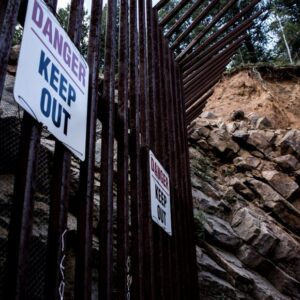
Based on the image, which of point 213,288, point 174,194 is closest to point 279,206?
point 213,288

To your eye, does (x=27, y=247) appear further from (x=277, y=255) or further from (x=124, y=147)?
(x=277, y=255)

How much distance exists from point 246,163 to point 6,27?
8718mm

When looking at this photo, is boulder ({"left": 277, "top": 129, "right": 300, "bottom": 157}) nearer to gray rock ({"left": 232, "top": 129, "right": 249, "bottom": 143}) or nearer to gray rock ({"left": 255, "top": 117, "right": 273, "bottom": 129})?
gray rock ({"left": 232, "top": 129, "right": 249, "bottom": 143})

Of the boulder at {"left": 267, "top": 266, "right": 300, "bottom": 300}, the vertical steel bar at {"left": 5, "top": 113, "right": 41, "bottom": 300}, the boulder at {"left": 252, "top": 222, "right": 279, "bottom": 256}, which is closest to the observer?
the vertical steel bar at {"left": 5, "top": 113, "right": 41, "bottom": 300}

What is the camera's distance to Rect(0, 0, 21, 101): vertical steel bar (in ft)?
5.09

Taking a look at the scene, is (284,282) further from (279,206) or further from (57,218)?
(57,218)

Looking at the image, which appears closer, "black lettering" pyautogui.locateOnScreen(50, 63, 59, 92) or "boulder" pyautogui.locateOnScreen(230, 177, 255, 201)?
"black lettering" pyautogui.locateOnScreen(50, 63, 59, 92)

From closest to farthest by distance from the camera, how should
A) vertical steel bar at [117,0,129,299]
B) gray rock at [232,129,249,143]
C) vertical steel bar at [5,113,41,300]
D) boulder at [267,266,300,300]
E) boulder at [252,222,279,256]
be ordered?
vertical steel bar at [5,113,41,300]
vertical steel bar at [117,0,129,299]
boulder at [267,266,300,300]
boulder at [252,222,279,256]
gray rock at [232,129,249,143]

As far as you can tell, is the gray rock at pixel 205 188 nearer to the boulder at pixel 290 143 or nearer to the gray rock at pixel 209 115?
the boulder at pixel 290 143

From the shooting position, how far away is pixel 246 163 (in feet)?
32.0

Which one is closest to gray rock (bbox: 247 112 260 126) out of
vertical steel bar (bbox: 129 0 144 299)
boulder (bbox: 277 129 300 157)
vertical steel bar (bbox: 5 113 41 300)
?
boulder (bbox: 277 129 300 157)

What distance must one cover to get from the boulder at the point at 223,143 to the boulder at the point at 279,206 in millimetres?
1624

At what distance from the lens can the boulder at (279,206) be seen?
26.8 ft

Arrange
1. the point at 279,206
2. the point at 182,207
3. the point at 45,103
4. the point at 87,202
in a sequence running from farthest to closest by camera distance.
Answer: the point at 279,206 < the point at 182,207 < the point at 87,202 < the point at 45,103
